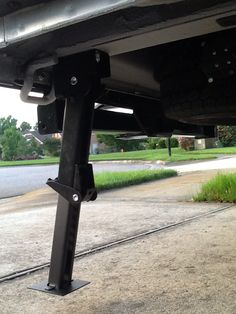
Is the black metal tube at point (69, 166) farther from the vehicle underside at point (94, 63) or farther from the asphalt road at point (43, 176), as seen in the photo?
the asphalt road at point (43, 176)

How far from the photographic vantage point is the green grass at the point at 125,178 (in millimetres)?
14880

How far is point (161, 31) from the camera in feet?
8.25

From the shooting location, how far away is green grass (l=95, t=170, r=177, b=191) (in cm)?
1488

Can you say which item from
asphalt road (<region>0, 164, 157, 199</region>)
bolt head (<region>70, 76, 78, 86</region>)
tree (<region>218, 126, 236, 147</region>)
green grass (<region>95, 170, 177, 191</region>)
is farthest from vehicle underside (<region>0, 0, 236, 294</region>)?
asphalt road (<region>0, 164, 157, 199</region>)

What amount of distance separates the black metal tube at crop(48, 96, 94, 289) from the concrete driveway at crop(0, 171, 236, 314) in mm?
594

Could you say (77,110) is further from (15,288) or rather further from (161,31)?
(15,288)

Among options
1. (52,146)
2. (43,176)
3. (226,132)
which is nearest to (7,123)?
(52,146)

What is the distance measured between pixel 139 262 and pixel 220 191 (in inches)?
194

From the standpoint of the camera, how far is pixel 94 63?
9.61 ft

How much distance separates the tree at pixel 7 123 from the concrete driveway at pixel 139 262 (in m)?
67.2

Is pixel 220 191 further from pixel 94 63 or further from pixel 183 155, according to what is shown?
pixel 183 155

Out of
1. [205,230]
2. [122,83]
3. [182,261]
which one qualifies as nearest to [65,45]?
[122,83]

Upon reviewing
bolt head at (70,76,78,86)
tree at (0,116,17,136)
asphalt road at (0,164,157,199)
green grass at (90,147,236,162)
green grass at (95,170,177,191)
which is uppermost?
tree at (0,116,17,136)

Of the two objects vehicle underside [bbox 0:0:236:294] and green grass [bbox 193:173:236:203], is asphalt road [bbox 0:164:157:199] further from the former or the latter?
vehicle underside [bbox 0:0:236:294]
